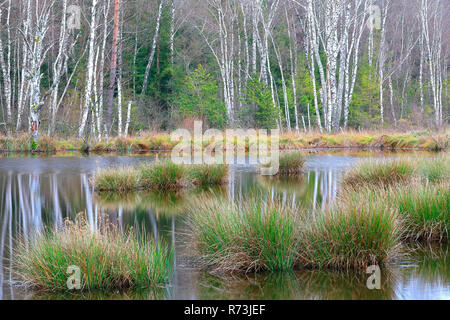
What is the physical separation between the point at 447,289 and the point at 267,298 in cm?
189

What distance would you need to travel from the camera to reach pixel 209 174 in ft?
44.9

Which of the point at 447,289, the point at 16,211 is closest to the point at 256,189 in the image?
the point at 16,211

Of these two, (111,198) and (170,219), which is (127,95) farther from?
(170,219)

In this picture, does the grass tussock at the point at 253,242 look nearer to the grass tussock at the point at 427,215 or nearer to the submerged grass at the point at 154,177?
the grass tussock at the point at 427,215

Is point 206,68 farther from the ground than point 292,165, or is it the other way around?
point 206,68

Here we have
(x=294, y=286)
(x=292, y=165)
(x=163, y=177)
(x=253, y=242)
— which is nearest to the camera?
(x=294, y=286)

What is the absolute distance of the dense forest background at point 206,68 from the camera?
1085 inches

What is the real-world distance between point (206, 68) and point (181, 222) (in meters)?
28.0

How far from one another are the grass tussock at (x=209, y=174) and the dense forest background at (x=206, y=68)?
39.7 feet

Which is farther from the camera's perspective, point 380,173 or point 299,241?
point 380,173

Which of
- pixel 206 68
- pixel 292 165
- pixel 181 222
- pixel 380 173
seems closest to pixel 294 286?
pixel 181 222

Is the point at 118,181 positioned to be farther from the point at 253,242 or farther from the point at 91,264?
the point at 91,264
